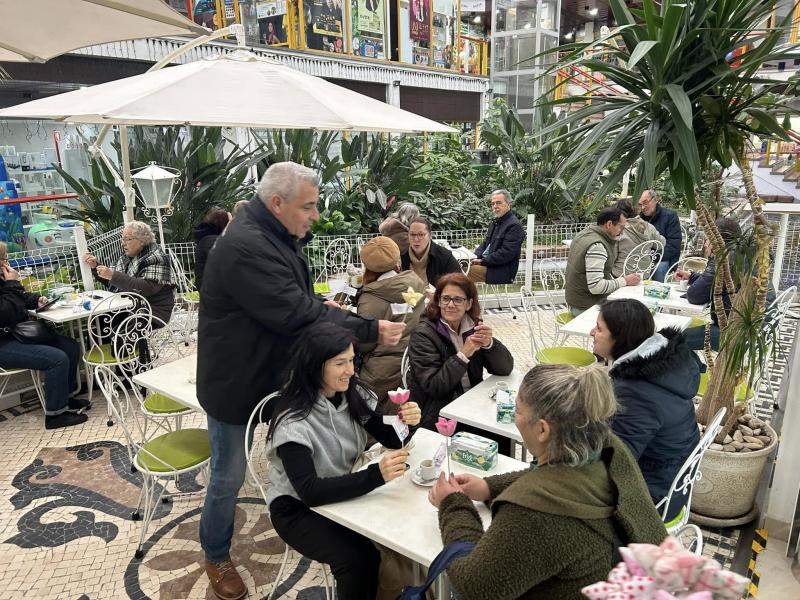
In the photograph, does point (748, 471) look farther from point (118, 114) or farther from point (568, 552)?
point (118, 114)

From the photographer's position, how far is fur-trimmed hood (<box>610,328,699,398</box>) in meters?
2.20

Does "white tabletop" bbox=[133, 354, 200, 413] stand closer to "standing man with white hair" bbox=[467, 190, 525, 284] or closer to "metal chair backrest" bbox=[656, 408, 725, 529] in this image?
"metal chair backrest" bbox=[656, 408, 725, 529]

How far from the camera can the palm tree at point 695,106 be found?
8.22 feet

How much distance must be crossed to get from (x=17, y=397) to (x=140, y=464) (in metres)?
2.78

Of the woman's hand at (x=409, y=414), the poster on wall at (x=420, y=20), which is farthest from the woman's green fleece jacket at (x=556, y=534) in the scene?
the poster on wall at (x=420, y=20)

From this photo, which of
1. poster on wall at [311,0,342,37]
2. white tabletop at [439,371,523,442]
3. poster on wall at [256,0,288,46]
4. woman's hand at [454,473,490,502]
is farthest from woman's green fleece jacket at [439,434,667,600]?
poster on wall at [311,0,342,37]

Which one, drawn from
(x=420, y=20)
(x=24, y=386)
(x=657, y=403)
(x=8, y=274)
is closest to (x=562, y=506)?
(x=657, y=403)

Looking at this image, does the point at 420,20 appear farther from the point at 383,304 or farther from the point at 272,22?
the point at 383,304

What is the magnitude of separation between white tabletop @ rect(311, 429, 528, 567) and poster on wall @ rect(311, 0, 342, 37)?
427 inches

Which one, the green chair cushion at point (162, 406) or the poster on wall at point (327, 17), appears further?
the poster on wall at point (327, 17)

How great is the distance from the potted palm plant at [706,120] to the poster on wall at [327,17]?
366 inches

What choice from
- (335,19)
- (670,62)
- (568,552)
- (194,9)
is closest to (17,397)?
(568,552)

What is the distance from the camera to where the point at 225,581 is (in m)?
2.67

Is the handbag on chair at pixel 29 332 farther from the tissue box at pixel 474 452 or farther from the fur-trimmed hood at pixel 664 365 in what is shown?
the fur-trimmed hood at pixel 664 365
